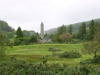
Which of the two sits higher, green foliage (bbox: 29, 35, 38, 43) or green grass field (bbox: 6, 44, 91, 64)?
green foliage (bbox: 29, 35, 38, 43)

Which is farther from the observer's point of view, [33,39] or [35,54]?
[33,39]

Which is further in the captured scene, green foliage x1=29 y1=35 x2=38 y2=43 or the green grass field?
green foliage x1=29 y1=35 x2=38 y2=43

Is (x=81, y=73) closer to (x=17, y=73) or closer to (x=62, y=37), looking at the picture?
(x=17, y=73)

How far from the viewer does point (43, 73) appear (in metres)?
20.7

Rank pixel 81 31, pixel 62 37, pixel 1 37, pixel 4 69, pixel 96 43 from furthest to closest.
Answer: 1. pixel 81 31
2. pixel 62 37
3. pixel 96 43
4. pixel 1 37
5. pixel 4 69

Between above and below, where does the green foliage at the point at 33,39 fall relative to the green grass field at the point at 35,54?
above

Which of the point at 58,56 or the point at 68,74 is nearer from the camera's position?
the point at 68,74

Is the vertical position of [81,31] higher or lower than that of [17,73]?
higher

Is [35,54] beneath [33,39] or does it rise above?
beneath

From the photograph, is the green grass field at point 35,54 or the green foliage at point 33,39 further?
the green foliage at point 33,39

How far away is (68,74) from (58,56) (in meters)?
38.1

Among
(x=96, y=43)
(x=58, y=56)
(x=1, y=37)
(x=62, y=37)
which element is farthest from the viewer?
(x=62, y=37)

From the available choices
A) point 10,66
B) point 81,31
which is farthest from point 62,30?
point 10,66

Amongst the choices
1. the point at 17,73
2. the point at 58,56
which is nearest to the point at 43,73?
the point at 17,73
